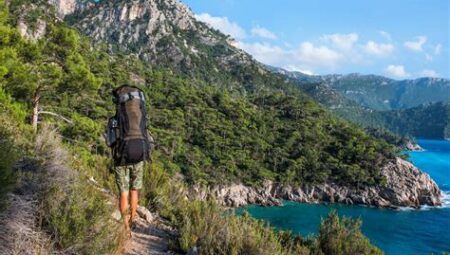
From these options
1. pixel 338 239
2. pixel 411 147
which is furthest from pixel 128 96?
pixel 411 147

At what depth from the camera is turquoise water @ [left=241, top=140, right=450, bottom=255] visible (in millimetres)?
42906

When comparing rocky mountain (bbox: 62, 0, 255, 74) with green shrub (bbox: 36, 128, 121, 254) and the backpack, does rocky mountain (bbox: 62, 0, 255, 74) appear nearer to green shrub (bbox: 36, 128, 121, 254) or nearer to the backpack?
the backpack

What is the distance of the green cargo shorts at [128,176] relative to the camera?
487cm

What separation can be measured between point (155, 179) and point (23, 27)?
215 ft

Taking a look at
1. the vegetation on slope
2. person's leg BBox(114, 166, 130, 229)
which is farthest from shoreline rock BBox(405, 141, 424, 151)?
person's leg BBox(114, 166, 130, 229)

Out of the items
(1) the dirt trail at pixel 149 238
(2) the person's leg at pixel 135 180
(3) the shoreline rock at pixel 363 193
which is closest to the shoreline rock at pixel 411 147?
(3) the shoreline rock at pixel 363 193

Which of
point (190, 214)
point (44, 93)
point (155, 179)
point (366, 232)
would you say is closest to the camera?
point (190, 214)

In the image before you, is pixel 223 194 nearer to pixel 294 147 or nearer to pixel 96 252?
pixel 294 147

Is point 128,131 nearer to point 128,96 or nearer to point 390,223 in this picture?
point 128,96

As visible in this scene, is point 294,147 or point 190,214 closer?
point 190,214

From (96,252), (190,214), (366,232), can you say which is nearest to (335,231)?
(190,214)

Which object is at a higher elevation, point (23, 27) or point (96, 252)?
point (23, 27)

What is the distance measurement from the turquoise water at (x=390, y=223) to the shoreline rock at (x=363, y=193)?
7.96 feet

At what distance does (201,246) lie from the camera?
4.59m
